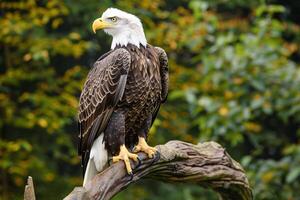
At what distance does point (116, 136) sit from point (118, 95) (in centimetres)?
26

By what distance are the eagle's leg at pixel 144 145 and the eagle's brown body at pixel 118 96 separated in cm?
7

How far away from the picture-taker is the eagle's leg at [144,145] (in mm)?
4652

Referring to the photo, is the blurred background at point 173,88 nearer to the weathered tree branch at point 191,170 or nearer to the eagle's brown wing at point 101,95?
the weathered tree branch at point 191,170

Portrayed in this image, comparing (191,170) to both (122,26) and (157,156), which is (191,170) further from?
(122,26)

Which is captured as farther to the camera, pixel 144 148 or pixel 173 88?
pixel 173 88

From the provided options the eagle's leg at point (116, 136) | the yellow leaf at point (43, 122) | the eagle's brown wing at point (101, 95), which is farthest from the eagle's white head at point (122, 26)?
the yellow leaf at point (43, 122)

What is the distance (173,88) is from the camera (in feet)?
28.2

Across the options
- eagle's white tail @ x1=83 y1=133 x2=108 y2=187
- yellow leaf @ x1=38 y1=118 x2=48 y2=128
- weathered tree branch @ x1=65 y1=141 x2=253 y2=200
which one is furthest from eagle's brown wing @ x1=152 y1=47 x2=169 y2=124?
yellow leaf @ x1=38 y1=118 x2=48 y2=128

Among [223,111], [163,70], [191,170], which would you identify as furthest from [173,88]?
[191,170]

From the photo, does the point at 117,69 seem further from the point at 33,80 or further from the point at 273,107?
the point at 33,80

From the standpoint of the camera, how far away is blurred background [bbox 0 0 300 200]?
7.14m

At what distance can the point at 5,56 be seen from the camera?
26.7ft

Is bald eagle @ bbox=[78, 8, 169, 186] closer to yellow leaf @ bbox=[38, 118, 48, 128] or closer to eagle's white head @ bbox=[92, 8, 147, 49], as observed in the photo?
Answer: eagle's white head @ bbox=[92, 8, 147, 49]

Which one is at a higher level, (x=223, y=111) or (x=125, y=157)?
(x=125, y=157)
